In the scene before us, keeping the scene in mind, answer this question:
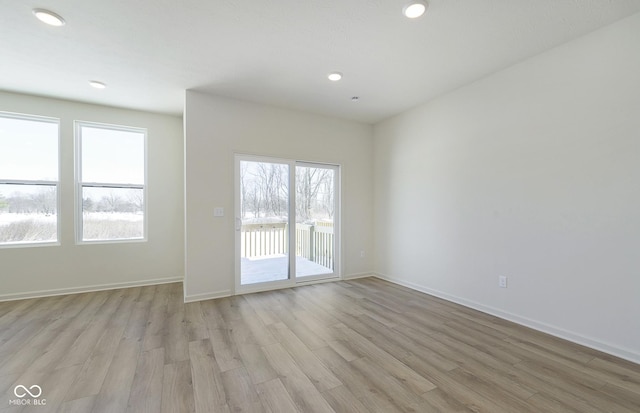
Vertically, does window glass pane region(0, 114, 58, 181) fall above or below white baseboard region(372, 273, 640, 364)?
above

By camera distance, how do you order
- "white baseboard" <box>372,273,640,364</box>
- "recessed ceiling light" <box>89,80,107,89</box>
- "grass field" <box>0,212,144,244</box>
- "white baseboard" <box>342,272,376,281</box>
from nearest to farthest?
"white baseboard" <box>372,273,640,364</box>
"recessed ceiling light" <box>89,80,107,89</box>
"grass field" <box>0,212,144,244</box>
"white baseboard" <box>342,272,376,281</box>

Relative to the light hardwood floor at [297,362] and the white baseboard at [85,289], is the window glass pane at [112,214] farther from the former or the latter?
the light hardwood floor at [297,362]

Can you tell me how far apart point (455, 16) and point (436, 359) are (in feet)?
9.29

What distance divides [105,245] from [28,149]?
1658 mm

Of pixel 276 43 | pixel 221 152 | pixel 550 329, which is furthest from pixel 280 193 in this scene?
pixel 550 329

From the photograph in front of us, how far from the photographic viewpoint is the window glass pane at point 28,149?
3.61m

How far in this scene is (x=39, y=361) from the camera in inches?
83.4

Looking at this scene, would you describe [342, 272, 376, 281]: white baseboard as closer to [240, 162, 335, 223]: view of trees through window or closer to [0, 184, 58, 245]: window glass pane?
[240, 162, 335, 223]: view of trees through window

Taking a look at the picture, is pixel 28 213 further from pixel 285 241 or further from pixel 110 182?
pixel 285 241

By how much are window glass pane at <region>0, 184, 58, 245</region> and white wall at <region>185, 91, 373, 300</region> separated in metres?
2.13

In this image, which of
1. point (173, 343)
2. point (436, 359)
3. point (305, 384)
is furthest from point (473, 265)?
point (173, 343)

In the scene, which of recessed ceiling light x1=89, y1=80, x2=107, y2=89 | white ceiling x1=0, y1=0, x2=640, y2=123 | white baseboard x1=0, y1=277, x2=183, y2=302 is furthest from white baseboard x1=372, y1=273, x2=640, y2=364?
recessed ceiling light x1=89, y1=80, x2=107, y2=89

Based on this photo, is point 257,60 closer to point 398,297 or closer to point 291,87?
point 291,87

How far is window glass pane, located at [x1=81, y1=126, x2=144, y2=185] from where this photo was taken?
4.08 m
